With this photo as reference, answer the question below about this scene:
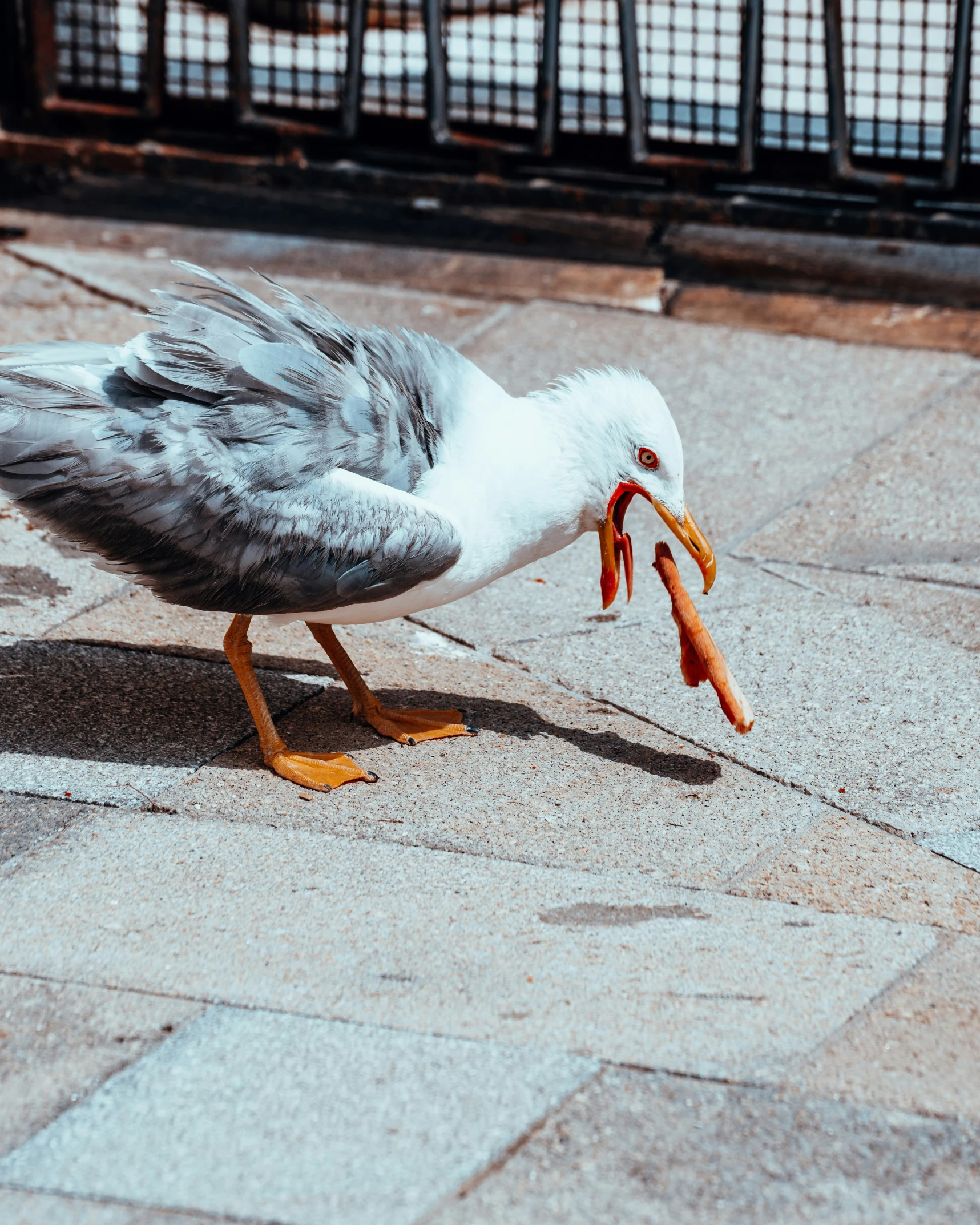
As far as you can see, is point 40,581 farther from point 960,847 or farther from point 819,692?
point 960,847

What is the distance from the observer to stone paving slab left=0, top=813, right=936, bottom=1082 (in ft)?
11.4

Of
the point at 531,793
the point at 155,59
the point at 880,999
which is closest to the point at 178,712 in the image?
the point at 531,793

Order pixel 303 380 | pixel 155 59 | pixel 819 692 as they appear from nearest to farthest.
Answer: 1. pixel 303 380
2. pixel 819 692
3. pixel 155 59

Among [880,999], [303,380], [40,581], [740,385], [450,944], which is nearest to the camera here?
[880,999]

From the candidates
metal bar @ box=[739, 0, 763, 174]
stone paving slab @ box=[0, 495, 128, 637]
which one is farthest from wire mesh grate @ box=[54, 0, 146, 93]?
stone paving slab @ box=[0, 495, 128, 637]

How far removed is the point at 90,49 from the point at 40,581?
4.84 meters

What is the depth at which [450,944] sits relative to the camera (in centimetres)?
377

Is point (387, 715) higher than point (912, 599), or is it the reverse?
point (912, 599)

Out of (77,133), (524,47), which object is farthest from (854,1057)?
(524,47)

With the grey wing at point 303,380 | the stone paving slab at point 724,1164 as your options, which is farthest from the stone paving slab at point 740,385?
the stone paving slab at point 724,1164

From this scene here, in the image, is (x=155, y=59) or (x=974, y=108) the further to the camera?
(x=974, y=108)

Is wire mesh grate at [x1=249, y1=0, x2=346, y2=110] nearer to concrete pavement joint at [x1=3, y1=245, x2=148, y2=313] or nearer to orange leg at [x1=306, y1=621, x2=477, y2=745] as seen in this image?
concrete pavement joint at [x1=3, y1=245, x2=148, y2=313]

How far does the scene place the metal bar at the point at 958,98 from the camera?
8016 mm

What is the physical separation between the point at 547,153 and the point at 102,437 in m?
5.24
